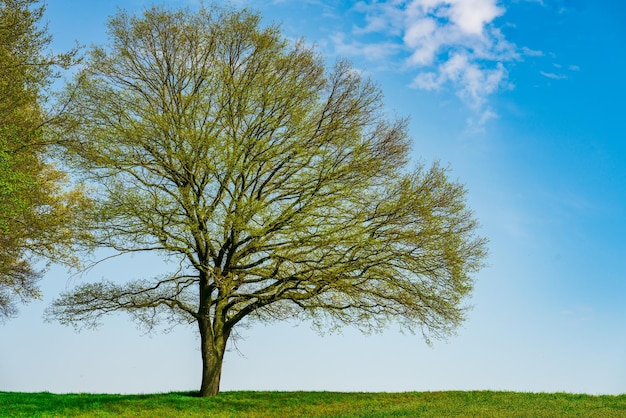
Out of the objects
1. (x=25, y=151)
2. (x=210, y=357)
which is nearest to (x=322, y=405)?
(x=210, y=357)

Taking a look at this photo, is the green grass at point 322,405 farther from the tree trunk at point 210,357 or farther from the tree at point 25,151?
the tree at point 25,151

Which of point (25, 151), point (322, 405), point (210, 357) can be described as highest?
point (25, 151)

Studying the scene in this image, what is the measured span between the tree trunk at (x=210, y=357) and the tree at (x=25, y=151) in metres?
6.64

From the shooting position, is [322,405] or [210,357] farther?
[210,357]

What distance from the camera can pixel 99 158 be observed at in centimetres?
2445

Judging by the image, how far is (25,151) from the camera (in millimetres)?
23578

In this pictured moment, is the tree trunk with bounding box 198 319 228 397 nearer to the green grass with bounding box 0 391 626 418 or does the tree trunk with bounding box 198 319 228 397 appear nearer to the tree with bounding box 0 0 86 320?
the green grass with bounding box 0 391 626 418

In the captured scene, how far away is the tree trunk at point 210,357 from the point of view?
24.7 metres

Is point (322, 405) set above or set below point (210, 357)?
below

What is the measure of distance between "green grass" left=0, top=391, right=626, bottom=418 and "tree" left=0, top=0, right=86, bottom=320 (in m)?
6.72

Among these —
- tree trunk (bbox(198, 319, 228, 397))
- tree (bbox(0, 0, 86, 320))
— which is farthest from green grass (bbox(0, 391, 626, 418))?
tree (bbox(0, 0, 86, 320))

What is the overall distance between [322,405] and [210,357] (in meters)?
4.82

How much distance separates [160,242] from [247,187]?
13.6 ft

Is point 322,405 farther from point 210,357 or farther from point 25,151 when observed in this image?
point 25,151
